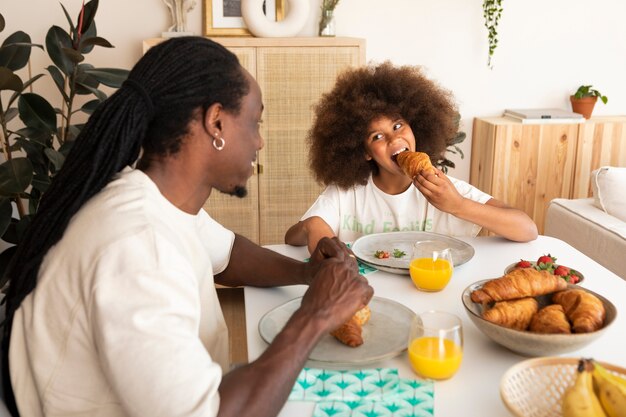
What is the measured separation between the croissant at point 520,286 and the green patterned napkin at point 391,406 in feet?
0.87

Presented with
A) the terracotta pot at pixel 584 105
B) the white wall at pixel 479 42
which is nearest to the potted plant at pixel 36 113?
the white wall at pixel 479 42

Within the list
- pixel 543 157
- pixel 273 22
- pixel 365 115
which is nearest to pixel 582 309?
pixel 365 115

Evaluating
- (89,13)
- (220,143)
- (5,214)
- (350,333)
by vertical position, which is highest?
(89,13)

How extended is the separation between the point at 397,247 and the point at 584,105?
2721 millimetres

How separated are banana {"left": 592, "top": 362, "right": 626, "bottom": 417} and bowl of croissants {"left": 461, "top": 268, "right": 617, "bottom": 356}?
7.4 inches

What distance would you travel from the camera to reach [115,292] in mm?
1087

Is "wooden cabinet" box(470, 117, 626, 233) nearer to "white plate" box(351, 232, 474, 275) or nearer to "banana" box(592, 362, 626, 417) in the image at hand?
"white plate" box(351, 232, 474, 275)

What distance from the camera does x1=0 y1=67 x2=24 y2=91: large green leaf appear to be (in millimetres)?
2760

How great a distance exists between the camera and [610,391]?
1.04m

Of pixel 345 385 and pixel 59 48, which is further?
pixel 59 48

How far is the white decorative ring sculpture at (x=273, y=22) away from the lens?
3789 millimetres

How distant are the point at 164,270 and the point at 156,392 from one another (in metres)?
0.19

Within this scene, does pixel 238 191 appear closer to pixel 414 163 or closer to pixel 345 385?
pixel 345 385

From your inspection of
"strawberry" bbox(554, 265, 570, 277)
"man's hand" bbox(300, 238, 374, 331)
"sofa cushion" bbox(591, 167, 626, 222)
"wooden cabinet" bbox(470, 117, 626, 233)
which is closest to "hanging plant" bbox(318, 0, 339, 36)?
"wooden cabinet" bbox(470, 117, 626, 233)
